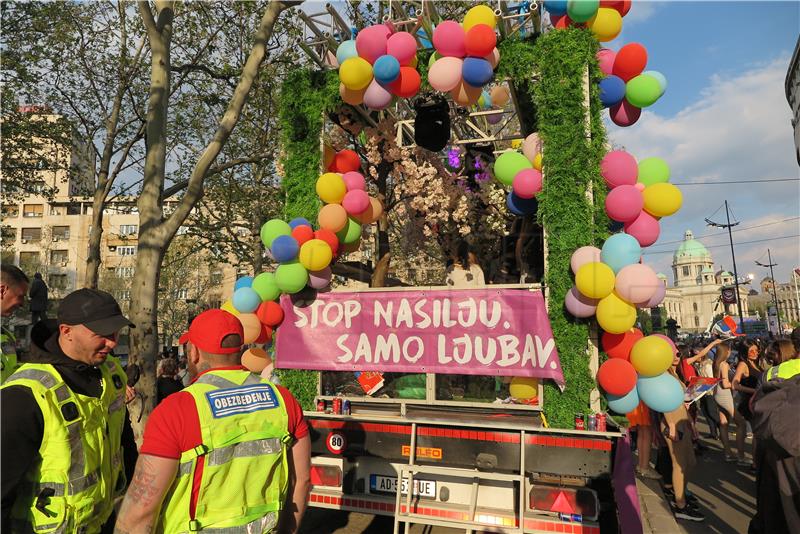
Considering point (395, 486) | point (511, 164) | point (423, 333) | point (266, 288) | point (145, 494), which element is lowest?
point (395, 486)

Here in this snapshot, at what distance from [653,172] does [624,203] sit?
2.76 ft

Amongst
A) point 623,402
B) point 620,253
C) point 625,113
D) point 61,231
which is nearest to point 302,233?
point 620,253

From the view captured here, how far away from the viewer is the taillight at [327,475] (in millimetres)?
4570

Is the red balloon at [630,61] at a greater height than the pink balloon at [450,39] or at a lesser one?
lesser

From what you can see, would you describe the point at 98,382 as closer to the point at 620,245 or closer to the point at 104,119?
the point at 620,245

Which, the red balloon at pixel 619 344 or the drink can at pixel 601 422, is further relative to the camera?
the red balloon at pixel 619 344

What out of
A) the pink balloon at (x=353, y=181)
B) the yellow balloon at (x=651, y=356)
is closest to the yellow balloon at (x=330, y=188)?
the pink balloon at (x=353, y=181)

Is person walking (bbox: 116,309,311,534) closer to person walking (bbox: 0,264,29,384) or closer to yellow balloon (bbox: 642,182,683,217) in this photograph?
person walking (bbox: 0,264,29,384)

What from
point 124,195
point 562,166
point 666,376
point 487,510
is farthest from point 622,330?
point 124,195

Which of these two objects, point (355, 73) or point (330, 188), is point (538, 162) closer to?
point (355, 73)

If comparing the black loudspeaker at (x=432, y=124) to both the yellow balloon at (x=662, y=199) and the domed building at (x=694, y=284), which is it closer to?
the yellow balloon at (x=662, y=199)

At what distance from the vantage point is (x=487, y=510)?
4156 mm

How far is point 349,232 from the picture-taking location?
580 cm

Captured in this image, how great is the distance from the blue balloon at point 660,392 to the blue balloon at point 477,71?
3.10 m
